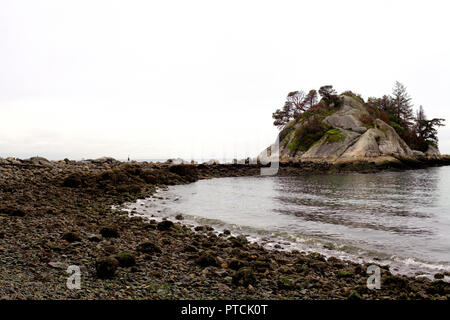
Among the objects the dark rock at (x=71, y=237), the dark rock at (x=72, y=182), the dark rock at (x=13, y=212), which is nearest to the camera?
the dark rock at (x=71, y=237)

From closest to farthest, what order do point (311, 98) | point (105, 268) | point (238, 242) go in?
point (105, 268) → point (238, 242) → point (311, 98)

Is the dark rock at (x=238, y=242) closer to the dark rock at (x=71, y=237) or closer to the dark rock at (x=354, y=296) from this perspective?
the dark rock at (x=354, y=296)

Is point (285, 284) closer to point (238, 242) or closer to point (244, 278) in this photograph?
point (244, 278)

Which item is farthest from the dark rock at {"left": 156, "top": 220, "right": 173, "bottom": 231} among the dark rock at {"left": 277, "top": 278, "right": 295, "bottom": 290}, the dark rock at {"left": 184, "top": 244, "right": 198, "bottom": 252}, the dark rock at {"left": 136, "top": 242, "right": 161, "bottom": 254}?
the dark rock at {"left": 277, "top": 278, "right": 295, "bottom": 290}

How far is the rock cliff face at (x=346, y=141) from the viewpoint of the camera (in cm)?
6975

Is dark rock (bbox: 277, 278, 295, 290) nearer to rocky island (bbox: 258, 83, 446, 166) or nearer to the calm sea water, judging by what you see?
the calm sea water

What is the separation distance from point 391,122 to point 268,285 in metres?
95.2

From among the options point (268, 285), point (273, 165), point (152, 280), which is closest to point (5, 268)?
point (152, 280)

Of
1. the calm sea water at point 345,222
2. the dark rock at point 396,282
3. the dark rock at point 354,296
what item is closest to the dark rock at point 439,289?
the dark rock at point 396,282

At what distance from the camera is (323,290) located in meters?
7.45

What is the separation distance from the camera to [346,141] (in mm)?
74188

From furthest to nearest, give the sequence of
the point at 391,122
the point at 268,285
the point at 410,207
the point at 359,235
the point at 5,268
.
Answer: the point at 391,122 < the point at 410,207 < the point at 359,235 < the point at 268,285 < the point at 5,268

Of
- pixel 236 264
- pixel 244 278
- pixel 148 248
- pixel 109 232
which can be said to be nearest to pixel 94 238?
pixel 109 232
